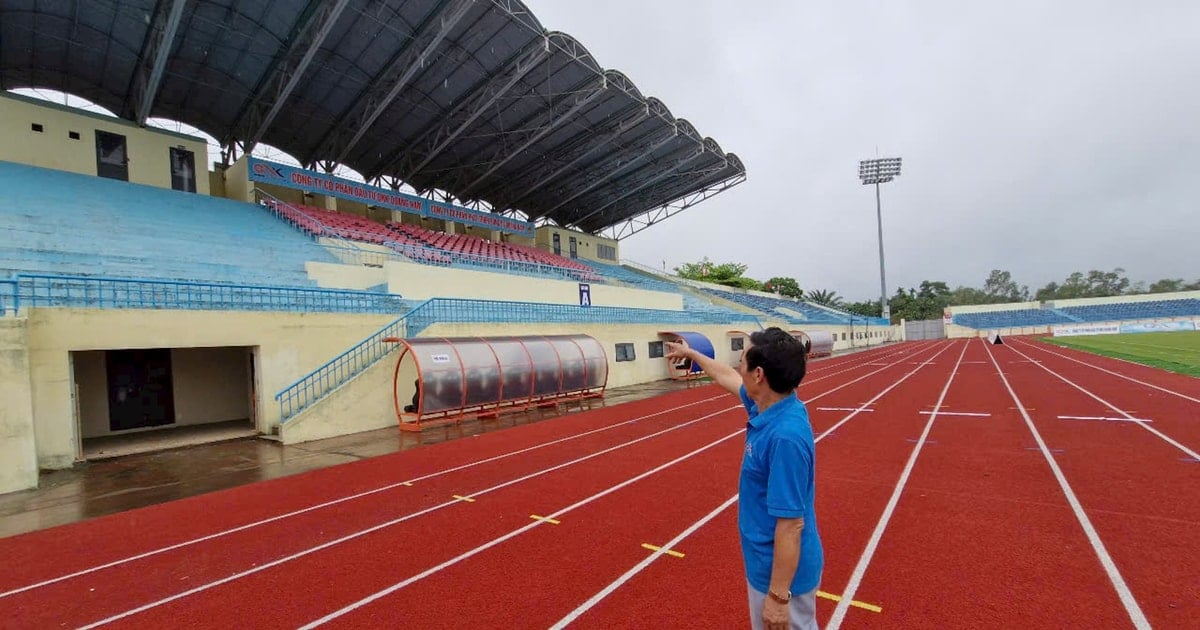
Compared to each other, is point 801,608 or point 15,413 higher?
point 15,413

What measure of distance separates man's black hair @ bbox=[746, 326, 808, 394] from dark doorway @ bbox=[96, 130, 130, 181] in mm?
25795

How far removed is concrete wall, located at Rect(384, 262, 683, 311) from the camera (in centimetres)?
1590

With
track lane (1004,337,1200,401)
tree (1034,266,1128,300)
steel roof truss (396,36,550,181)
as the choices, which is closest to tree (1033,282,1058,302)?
tree (1034,266,1128,300)

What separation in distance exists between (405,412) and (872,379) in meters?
16.7

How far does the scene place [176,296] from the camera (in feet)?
31.6

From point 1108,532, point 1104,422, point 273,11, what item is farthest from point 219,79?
point 1104,422

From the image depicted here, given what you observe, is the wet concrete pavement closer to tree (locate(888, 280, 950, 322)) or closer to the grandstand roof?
the grandstand roof

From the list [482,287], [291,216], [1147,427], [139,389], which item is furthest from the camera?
[291,216]

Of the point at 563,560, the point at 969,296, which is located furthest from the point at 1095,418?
the point at 969,296

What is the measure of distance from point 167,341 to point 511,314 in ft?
28.1

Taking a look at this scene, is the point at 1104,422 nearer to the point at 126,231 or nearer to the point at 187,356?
the point at 187,356

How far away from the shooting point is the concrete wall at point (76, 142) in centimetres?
1684

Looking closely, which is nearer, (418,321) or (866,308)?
(418,321)

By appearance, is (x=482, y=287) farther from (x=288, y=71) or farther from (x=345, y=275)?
(x=288, y=71)
